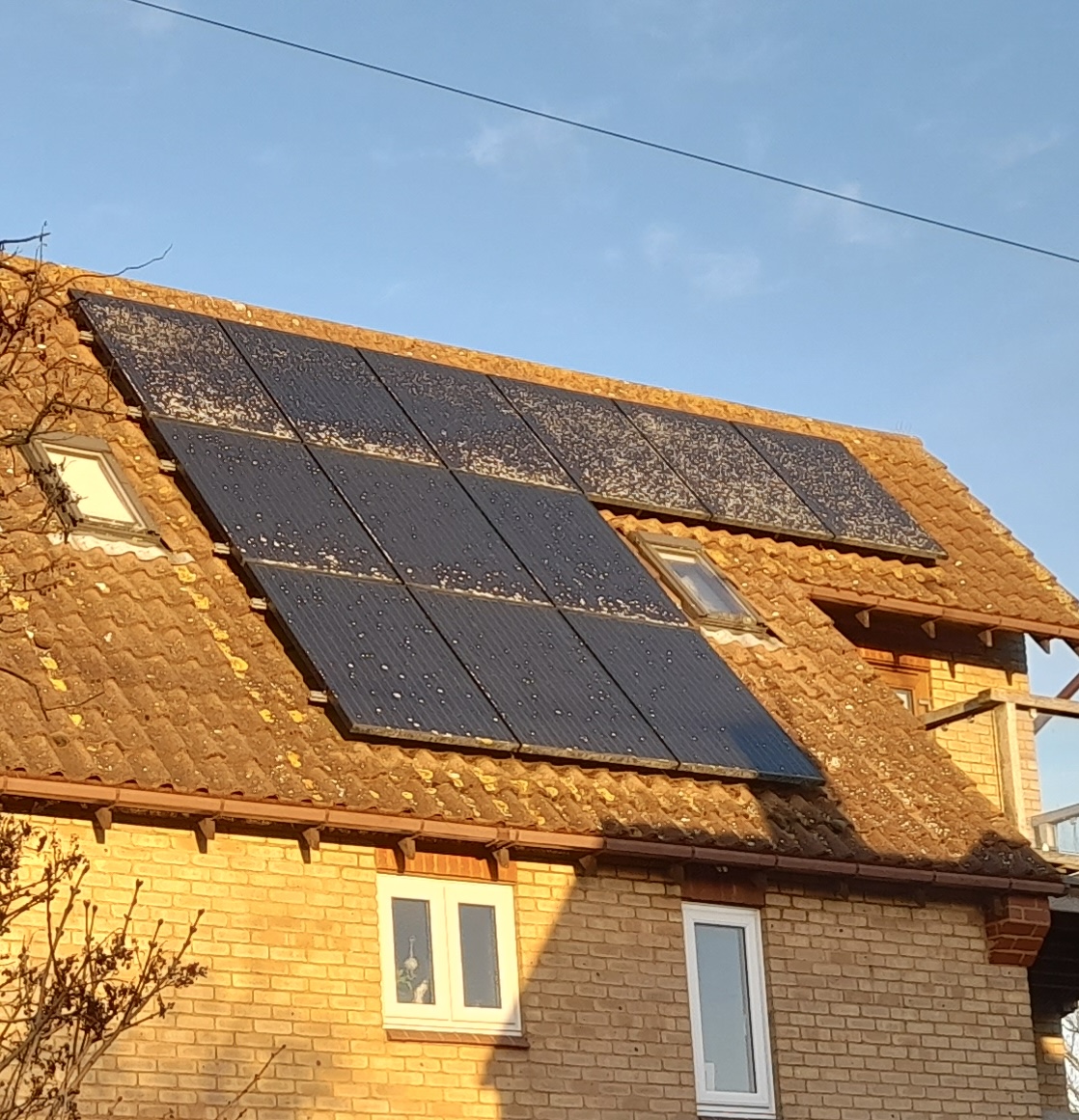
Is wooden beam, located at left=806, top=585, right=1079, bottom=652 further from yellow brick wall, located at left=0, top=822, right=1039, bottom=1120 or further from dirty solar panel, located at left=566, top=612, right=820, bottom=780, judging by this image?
yellow brick wall, located at left=0, top=822, right=1039, bottom=1120

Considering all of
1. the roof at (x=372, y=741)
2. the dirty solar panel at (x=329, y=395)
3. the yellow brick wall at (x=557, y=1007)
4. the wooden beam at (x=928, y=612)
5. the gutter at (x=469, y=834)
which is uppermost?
the dirty solar panel at (x=329, y=395)

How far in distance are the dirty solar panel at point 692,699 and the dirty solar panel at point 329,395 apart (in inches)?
93.3

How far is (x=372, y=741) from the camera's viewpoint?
1409 centimetres

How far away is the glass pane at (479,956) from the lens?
13742 mm

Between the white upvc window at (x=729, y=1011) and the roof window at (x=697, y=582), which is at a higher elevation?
the roof window at (x=697, y=582)

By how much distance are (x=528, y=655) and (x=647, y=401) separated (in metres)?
7.07

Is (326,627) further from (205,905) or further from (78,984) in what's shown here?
(78,984)

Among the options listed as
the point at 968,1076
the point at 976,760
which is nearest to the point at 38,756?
→ the point at 968,1076

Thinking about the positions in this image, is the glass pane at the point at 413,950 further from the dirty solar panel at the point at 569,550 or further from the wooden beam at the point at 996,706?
the wooden beam at the point at 996,706

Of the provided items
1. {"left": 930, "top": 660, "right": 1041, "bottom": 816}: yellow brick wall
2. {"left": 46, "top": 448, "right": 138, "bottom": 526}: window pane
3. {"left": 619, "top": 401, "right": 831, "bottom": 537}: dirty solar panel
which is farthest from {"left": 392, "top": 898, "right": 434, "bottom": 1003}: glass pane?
{"left": 930, "top": 660, "right": 1041, "bottom": 816}: yellow brick wall

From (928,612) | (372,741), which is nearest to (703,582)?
(928,612)

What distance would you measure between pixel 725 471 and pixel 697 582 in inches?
86.5

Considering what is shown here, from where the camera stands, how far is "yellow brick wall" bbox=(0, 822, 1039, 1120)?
12578 millimetres

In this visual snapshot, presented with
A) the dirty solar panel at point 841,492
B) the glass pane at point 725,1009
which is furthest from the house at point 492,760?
the dirty solar panel at point 841,492
